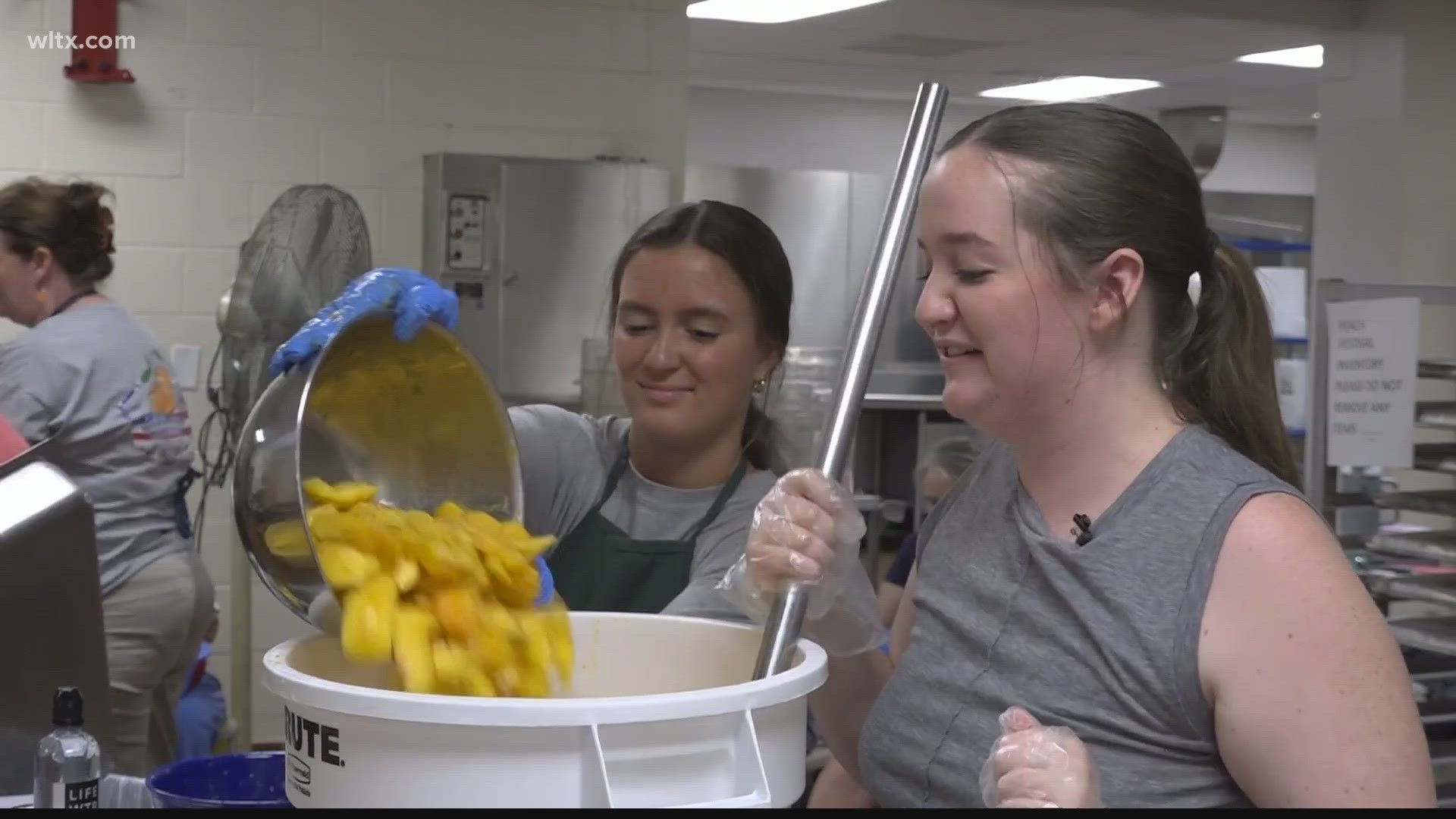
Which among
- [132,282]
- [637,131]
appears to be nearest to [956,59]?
[637,131]

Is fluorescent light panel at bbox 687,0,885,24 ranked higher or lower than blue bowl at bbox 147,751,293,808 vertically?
higher

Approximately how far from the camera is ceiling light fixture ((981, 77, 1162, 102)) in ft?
24.8

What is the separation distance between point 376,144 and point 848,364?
3.05 meters

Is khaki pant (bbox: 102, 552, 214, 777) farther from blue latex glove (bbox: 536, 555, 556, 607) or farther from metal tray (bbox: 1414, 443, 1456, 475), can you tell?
metal tray (bbox: 1414, 443, 1456, 475)

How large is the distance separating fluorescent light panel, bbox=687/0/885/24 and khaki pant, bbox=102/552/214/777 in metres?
3.21

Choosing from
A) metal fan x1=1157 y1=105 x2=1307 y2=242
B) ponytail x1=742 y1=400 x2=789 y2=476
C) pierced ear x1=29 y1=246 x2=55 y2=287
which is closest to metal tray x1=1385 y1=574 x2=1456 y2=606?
ponytail x1=742 y1=400 x2=789 y2=476

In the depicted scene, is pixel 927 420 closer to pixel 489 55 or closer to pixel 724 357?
pixel 489 55

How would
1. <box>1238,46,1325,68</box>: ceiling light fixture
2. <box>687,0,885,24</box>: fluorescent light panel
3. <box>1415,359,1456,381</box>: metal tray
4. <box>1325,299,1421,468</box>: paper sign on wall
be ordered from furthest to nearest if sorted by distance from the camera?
<box>1238,46,1325,68</box>: ceiling light fixture < <box>687,0,885,24</box>: fluorescent light panel < <box>1325,299,1421,468</box>: paper sign on wall < <box>1415,359,1456,381</box>: metal tray

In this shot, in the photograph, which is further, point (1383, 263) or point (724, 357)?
point (1383, 263)

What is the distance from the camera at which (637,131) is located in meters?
4.38

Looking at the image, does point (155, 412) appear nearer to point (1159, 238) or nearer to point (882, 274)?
point (882, 274)

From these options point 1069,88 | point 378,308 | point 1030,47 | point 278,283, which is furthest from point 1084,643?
point 1069,88

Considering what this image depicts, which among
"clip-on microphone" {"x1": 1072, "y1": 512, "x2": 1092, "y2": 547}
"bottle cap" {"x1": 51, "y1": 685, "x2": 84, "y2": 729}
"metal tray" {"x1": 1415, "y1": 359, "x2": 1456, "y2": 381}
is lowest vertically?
"bottle cap" {"x1": 51, "y1": 685, "x2": 84, "y2": 729}

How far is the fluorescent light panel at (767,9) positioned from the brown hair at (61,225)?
2.84 m
